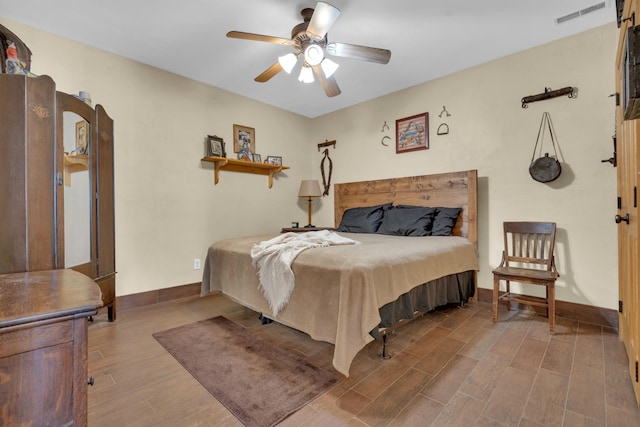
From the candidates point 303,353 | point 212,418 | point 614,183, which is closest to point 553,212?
point 614,183

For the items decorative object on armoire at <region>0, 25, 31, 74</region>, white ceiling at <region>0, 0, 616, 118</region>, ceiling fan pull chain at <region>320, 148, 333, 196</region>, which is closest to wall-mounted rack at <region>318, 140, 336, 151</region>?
ceiling fan pull chain at <region>320, 148, 333, 196</region>

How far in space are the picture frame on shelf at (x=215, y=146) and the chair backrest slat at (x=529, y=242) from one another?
3.15m

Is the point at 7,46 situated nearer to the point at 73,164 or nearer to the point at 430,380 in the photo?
the point at 73,164

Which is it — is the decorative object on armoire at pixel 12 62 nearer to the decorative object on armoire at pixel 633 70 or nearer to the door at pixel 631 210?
the decorative object on armoire at pixel 633 70

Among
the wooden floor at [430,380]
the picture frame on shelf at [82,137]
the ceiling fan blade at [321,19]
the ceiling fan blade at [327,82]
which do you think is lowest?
the wooden floor at [430,380]

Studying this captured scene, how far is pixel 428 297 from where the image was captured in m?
2.29

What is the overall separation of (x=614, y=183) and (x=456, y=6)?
187cm

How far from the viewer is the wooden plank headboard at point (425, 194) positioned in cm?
300

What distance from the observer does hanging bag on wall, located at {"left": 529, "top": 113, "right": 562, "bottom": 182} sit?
8.46 feet

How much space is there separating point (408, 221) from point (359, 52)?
5.73 feet

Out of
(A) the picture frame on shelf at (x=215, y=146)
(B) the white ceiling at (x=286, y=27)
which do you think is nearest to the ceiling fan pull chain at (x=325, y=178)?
(B) the white ceiling at (x=286, y=27)

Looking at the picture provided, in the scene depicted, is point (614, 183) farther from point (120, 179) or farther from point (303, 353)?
point (120, 179)

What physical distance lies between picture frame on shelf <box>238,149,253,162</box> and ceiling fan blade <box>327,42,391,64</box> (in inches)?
75.1

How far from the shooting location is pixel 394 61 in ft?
9.84
